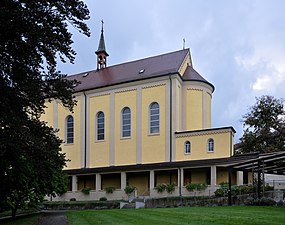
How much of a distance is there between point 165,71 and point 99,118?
9246 millimetres

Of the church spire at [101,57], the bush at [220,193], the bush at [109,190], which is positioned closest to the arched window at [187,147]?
the bush at [220,193]

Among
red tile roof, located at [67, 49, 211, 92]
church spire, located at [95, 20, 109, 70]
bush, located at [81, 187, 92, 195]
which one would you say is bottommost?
bush, located at [81, 187, 92, 195]

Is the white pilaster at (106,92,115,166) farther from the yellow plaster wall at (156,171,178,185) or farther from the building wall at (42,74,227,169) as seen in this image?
the yellow plaster wall at (156,171,178,185)

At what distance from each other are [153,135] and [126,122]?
3.96 metres

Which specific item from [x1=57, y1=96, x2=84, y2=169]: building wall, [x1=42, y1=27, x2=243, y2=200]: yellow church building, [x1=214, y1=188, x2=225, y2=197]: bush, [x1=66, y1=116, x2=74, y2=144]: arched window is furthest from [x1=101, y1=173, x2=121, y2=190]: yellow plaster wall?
[x1=214, y1=188, x2=225, y2=197]: bush

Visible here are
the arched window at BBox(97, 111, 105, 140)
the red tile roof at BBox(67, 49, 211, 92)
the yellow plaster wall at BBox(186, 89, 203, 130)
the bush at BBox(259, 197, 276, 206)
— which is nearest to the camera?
the bush at BBox(259, 197, 276, 206)

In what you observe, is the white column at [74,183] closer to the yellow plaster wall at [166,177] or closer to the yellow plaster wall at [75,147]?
the yellow plaster wall at [75,147]

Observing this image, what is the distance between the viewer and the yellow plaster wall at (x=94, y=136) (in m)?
47.1

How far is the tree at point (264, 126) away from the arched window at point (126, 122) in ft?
41.6

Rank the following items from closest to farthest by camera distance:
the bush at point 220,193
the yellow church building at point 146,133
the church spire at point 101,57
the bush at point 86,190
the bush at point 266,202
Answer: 1. the bush at point 266,202
2. the bush at point 220,193
3. the yellow church building at point 146,133
4. the bush at point 86,190
5. the church spire at point 101,57

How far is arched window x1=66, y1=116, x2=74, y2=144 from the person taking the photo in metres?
50.3

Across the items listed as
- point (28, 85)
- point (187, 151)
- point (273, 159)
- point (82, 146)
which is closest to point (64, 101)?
point (28, 85)

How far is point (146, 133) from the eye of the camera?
44781 millimetres

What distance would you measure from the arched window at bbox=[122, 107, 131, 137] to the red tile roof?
3.11 m
